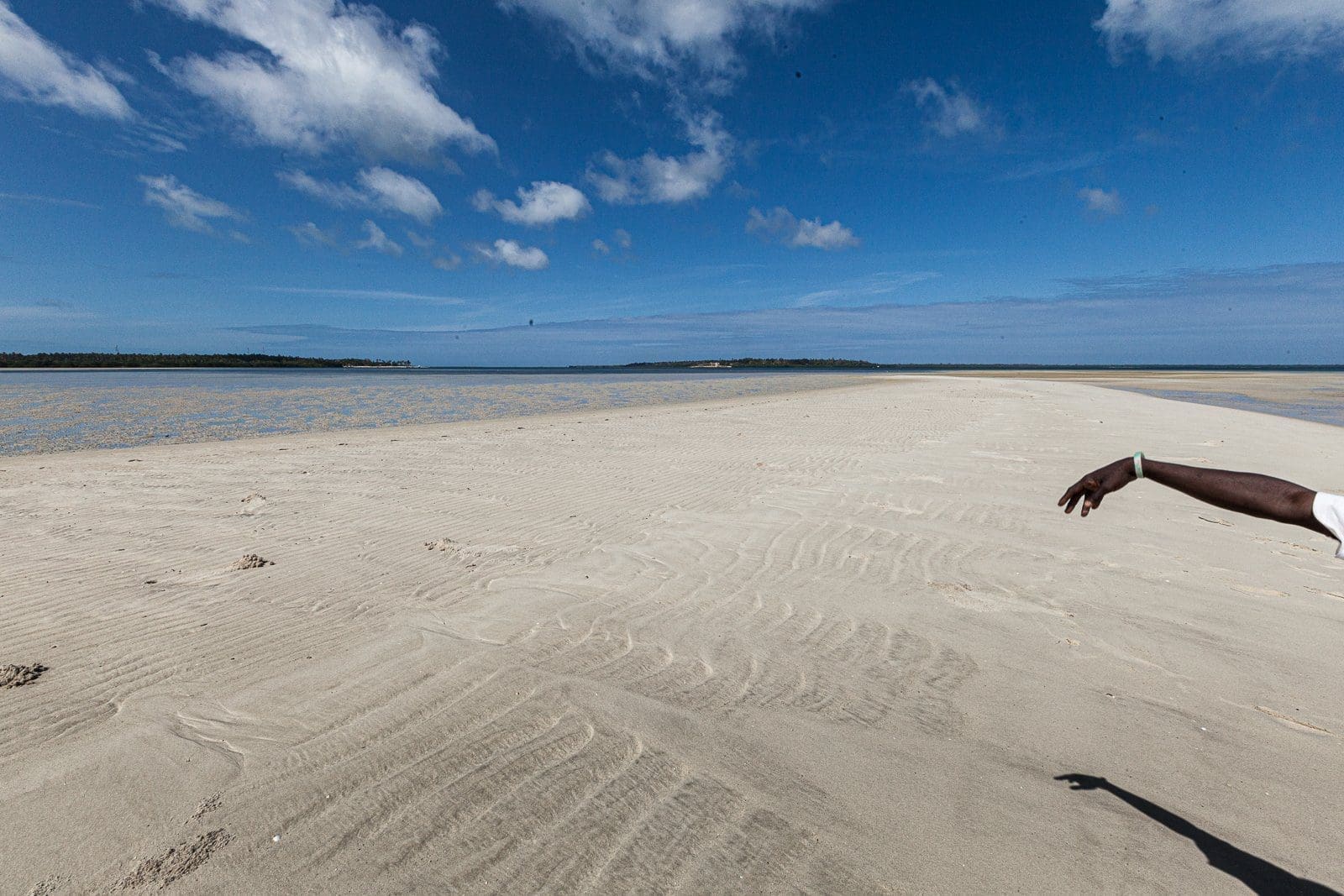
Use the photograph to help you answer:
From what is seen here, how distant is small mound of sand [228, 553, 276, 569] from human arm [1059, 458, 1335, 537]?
19.7 ft

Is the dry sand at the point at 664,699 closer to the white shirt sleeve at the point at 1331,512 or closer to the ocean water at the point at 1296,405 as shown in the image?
the white shirt sleeve at the point at 1331,512

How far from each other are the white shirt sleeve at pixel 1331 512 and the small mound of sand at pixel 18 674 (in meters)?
6.03

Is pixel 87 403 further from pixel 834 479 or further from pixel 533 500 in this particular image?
pixel 834 479

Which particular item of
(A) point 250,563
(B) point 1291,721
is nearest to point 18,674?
(A) point 250,563

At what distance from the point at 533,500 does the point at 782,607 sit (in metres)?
4.22

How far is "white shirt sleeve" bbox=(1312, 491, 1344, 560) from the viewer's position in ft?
6.51

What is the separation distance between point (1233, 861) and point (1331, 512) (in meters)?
1.37

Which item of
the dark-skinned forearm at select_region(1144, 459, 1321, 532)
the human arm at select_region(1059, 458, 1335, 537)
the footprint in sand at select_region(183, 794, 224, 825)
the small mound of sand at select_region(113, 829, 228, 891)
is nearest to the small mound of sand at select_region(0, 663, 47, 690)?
the footprint in sand at select_region(183, 794, 224, 825)

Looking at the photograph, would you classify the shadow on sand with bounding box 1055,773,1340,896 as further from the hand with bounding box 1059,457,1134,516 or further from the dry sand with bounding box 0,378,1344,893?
the hand with bounding box 1059,457,1134,516

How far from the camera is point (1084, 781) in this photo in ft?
8.88

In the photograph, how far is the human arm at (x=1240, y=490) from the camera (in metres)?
2.10

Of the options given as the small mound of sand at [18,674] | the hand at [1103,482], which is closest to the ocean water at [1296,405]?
the hand at [1103,482]

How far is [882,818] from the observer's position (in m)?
2.49

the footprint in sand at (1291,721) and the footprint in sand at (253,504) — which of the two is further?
the footprint in sand at (253,504)
